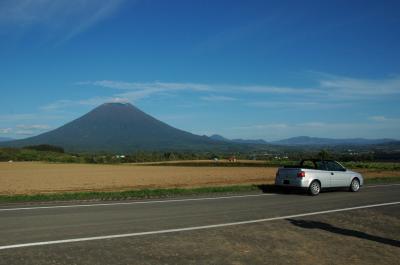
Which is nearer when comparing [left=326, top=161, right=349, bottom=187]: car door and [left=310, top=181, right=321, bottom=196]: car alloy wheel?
[left=310, top=181, right=321, bottom=196]: car alloy wheel

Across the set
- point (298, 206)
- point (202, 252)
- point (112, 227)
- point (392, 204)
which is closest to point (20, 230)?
point (112, 227)

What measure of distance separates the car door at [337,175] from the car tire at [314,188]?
3.12ft

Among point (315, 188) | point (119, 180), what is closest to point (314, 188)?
point (315, 188)

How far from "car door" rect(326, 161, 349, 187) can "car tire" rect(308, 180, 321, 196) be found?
→ 950mm

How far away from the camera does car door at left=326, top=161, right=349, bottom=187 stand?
20.5m

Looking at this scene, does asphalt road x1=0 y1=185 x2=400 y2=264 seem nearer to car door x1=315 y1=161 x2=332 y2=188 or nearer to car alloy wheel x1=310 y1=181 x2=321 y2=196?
car alloy wheel x1=310 y1=181 x2=321 y2=196

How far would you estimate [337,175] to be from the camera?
20.6 meters

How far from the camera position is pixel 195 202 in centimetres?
1591

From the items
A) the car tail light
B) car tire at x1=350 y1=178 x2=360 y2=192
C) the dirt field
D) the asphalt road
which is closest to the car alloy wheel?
the car tail light

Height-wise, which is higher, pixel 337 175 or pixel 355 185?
pixel 337 175

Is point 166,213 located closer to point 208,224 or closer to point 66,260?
point 208,224

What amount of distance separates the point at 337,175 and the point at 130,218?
1126 centimetres

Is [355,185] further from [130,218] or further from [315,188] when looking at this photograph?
[130,218]

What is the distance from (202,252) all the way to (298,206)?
7346mm
